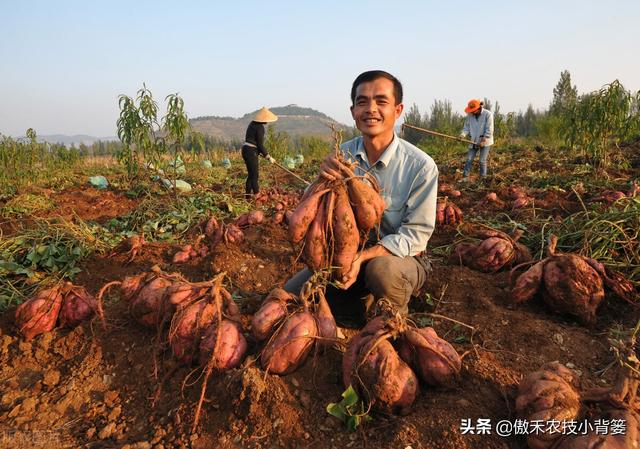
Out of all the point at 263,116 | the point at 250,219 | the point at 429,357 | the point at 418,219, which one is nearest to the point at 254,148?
the point at 263,116

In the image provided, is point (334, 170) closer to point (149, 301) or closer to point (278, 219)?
point (149, 301)

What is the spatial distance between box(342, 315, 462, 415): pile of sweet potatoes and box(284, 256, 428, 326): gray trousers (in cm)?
44

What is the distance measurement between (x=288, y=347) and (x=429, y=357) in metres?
0.71

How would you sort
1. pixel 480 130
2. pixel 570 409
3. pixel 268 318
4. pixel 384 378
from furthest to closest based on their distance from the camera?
1. pixel 480 130
2. pixel 268 318
3. pixel 384 378
4. pixel 570 409

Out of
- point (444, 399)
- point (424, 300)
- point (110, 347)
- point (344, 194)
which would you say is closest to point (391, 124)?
point (344, 194)

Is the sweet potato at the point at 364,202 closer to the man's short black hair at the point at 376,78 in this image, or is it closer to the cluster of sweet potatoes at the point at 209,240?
the man's short black hair at the point at 376,78

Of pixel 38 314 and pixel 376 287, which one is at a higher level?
pixel 376 287

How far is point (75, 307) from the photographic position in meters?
2.60

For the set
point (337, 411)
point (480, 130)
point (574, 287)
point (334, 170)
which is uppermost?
point (480, 130)

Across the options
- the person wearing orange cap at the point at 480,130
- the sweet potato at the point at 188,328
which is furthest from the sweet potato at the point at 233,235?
the person wearing orange cap at the point at 480,130

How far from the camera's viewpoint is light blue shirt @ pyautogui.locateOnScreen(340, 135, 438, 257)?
2.57m

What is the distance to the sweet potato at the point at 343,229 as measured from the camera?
2.13 metres

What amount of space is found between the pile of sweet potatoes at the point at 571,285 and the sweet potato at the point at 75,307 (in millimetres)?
3127

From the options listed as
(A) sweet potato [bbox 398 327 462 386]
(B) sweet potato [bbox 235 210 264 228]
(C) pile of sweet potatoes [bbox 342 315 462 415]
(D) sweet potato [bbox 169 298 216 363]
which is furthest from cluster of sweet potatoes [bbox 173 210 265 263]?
(A) sweet potato [bbox 398 327 462 386]
